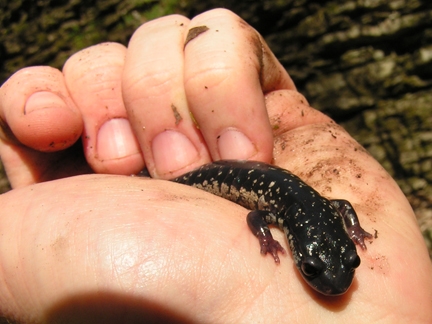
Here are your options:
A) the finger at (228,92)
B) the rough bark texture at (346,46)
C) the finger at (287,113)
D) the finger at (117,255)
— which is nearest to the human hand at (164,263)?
the finger at (117,255)

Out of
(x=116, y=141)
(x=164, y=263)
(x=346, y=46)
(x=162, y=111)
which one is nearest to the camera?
(x=164, y=263)

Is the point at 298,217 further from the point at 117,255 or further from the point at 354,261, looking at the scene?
the point at 117,255

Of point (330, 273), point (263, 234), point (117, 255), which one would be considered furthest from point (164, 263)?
point (330, 273)

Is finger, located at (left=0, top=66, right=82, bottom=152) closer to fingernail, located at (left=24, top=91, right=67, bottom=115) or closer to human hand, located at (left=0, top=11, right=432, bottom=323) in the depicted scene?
fingernail, located at (left=24, top=91, right=67, bottom=115)

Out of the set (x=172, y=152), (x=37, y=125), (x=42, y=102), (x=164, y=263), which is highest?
(x=42, y=102)

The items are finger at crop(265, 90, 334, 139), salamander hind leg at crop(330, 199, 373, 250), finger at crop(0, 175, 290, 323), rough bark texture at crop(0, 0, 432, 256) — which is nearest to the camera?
finger at crop(0, 175, 290, 323)

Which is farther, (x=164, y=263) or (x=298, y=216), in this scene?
(x=298, y=216)

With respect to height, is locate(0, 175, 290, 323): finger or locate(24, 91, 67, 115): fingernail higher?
locate(24, 91, 67, 115): fingernail

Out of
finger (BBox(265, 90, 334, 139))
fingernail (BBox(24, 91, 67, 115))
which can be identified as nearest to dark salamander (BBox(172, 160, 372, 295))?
finger (BBox(265, 90, 334, 139))
